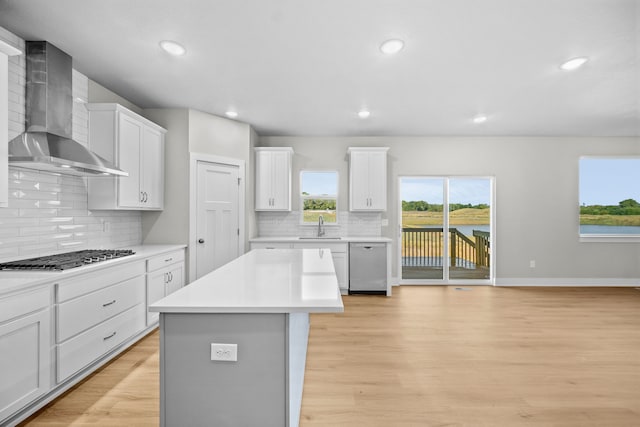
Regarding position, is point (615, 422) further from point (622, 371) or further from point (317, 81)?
point (317, 81)

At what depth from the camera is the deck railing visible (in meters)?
5.86

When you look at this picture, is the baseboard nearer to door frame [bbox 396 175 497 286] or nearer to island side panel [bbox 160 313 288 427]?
door frame [bbox 396 175 497 286]

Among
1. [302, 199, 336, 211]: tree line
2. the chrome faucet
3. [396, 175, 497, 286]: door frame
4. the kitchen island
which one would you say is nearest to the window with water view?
[396, 175, 497, 286]: door frame

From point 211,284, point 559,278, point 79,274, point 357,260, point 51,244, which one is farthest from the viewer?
point 559,278

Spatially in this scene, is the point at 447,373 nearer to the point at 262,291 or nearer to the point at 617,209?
the point at 262,291

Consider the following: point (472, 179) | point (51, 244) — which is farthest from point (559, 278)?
point (51, 244)

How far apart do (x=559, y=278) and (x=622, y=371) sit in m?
3.53

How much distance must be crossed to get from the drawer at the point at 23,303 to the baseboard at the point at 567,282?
6.07 metres

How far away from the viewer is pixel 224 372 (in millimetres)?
1443

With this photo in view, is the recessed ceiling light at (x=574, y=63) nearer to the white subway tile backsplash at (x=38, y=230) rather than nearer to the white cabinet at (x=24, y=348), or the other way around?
the white cabinet at (x=24, y=348)

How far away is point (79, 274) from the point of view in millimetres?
2363

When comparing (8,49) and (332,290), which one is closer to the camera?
(332,290)

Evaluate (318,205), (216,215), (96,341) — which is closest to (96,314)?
(96,341)

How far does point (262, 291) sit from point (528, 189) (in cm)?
574
